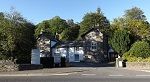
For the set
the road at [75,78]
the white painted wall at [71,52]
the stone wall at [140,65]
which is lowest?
the road at [75,78]

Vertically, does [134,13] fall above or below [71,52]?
above

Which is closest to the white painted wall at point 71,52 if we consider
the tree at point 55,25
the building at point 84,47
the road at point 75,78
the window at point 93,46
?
the building at point 84,47

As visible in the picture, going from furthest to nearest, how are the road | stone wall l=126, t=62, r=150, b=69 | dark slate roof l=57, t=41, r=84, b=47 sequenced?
dark slate roof l=57, t=41, r=84, b=47, stone wall l=126, t=62, r=150, b=69, the road

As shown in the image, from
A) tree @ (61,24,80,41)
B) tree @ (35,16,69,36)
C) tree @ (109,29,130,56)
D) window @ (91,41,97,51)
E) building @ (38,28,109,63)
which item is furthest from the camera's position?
tree @ (35,16,69,36)

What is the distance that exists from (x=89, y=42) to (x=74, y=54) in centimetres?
540

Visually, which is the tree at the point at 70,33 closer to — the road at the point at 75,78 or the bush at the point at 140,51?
the bush at the point at 140,51

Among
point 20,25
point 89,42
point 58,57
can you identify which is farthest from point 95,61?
point 20,25

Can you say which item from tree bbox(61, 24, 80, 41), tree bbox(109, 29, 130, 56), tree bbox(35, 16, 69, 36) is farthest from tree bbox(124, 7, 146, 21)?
tree bbox(109, 29, 130, 56)

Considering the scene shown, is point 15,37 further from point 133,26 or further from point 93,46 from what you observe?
point 133,26

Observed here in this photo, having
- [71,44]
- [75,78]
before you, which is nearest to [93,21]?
[71,44]

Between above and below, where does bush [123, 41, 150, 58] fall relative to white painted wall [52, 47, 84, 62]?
below

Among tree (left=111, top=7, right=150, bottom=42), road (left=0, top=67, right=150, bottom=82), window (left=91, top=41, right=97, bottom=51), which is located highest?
tree (left=111, top=7, right=150, bottom=42)

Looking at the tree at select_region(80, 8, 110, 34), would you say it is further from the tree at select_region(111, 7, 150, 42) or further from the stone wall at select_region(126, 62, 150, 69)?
the stone wall at select_region(126, 62, 150, 69)

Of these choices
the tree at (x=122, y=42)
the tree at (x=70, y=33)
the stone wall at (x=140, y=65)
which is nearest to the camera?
the stone wall at (x=140, y=65)
